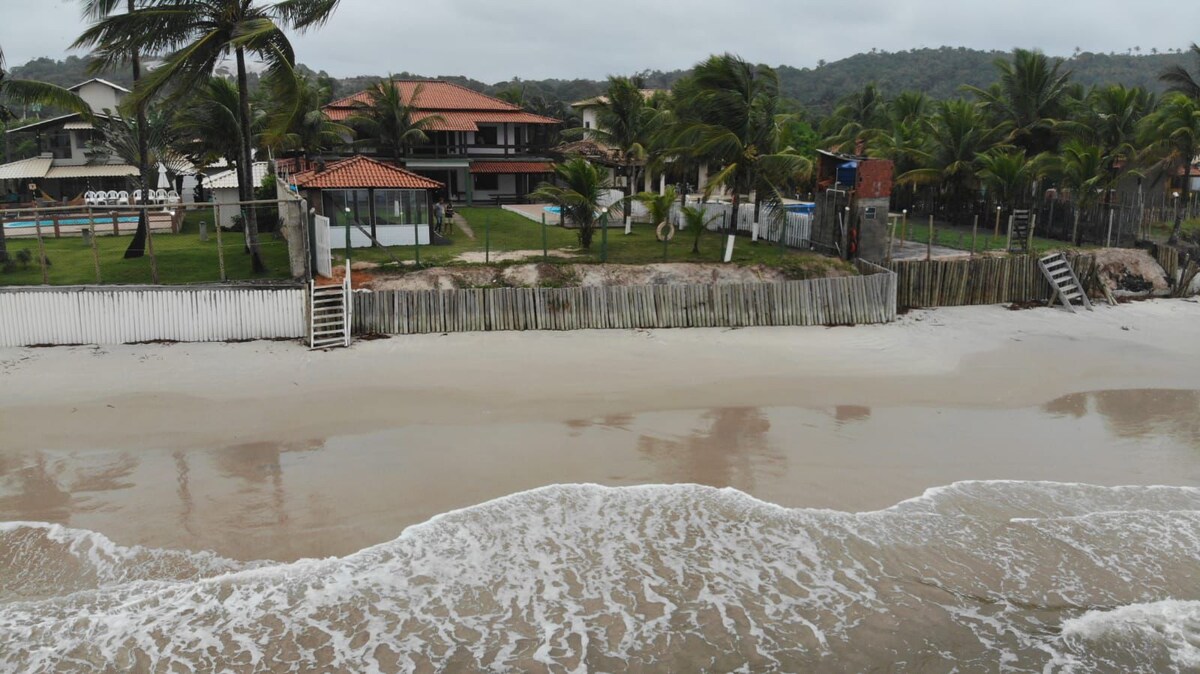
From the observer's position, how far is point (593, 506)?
1086cm

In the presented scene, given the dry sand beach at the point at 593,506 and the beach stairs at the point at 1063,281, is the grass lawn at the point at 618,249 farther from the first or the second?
the beach stairs at the point at 1063,281

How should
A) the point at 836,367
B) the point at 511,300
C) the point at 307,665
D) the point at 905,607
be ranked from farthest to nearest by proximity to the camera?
the point at 511,300, the point at 836,367, the point at 905,607, the point at 307,665

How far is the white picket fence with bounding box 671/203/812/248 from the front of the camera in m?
24.8

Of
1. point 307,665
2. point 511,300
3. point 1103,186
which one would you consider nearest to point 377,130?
point 511,300

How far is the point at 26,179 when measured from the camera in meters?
43.3

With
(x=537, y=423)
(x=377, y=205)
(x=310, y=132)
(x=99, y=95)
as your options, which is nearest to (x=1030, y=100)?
(x=377, y=205)

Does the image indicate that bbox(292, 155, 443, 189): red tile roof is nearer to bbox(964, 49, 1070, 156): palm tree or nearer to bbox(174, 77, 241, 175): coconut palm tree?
bbox(174, 77, 241, 175): coconut palm tree

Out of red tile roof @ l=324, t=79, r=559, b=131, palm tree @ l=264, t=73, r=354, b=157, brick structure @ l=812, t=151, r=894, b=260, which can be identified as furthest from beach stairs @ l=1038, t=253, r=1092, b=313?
red tile roof @ l=324, t=79, r=559, b=131

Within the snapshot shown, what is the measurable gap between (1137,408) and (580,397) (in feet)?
32.2

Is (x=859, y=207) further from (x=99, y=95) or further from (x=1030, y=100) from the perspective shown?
(x=99, y=95)

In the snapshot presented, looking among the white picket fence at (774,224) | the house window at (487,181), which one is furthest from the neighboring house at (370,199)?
the house window at (487,181)

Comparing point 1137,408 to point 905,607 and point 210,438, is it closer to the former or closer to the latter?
point 905,607

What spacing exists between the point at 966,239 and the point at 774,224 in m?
7.06

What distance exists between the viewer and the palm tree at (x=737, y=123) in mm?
23281
